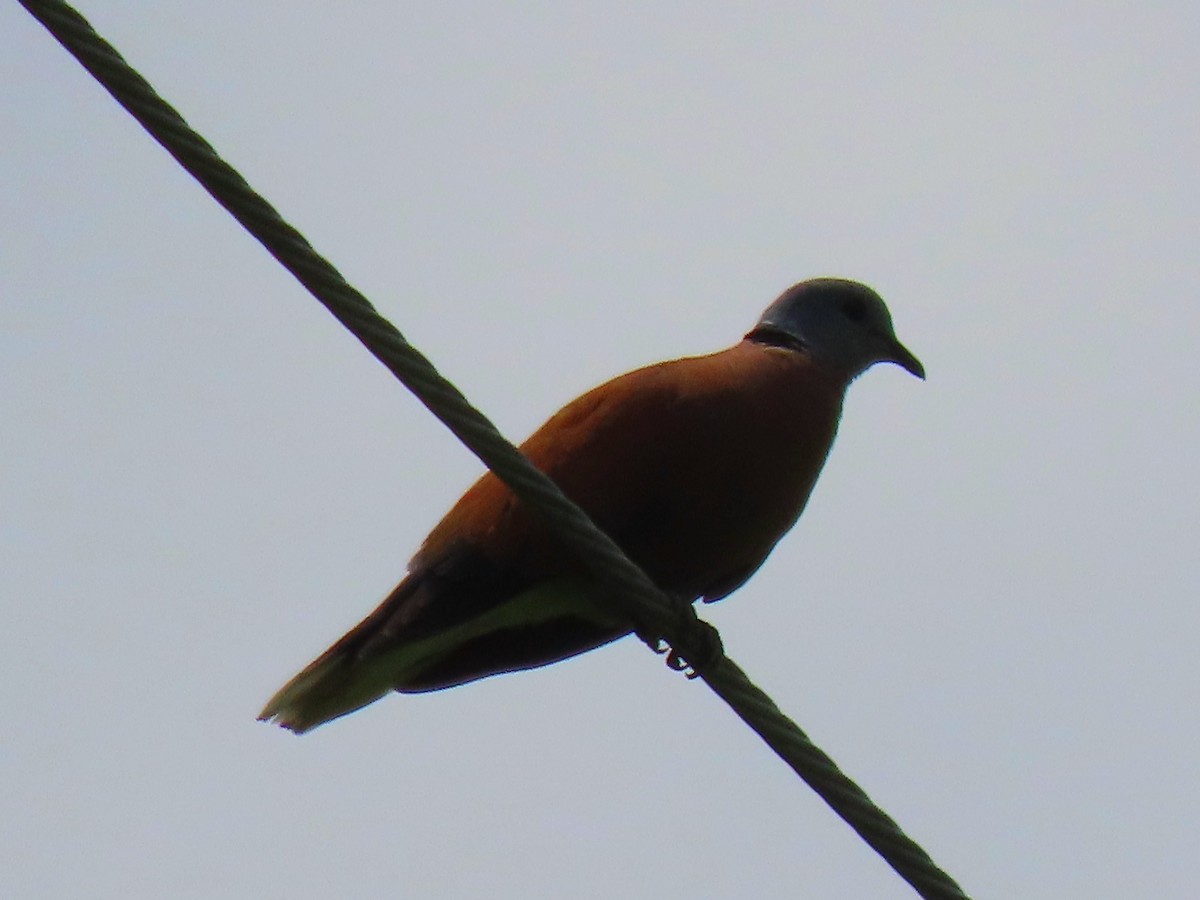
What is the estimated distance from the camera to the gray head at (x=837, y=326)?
16.8 feet

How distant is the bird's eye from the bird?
815 mm

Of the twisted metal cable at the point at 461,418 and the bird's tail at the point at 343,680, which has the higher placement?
the bird's tail at the point at 343,680

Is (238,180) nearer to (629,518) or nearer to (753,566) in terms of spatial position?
(629,518)

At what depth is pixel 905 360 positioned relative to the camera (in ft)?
18.1

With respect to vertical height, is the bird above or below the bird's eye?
below

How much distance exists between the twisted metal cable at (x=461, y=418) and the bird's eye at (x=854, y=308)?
2.08m

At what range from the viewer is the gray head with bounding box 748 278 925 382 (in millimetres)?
5132

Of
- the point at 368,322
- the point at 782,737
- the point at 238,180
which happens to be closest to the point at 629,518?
the point at 782,737

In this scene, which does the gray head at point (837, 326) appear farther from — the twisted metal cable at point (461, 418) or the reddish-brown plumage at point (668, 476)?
the twisted metal cable at point (461, 418)

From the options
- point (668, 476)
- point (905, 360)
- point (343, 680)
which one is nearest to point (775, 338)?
point (905, 360)

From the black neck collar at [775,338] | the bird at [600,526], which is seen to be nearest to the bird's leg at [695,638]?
the bird at [600,526]

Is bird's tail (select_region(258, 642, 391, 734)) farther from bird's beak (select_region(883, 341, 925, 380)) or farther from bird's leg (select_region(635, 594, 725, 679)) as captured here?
bird's beak (select_region(883, 341, 925, 380))

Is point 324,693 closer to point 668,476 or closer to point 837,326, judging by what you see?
point 668,476

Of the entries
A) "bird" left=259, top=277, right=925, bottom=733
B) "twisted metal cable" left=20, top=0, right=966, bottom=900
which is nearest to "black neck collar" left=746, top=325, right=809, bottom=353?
"bird" left=259, top=277, right=925, bottom=733
